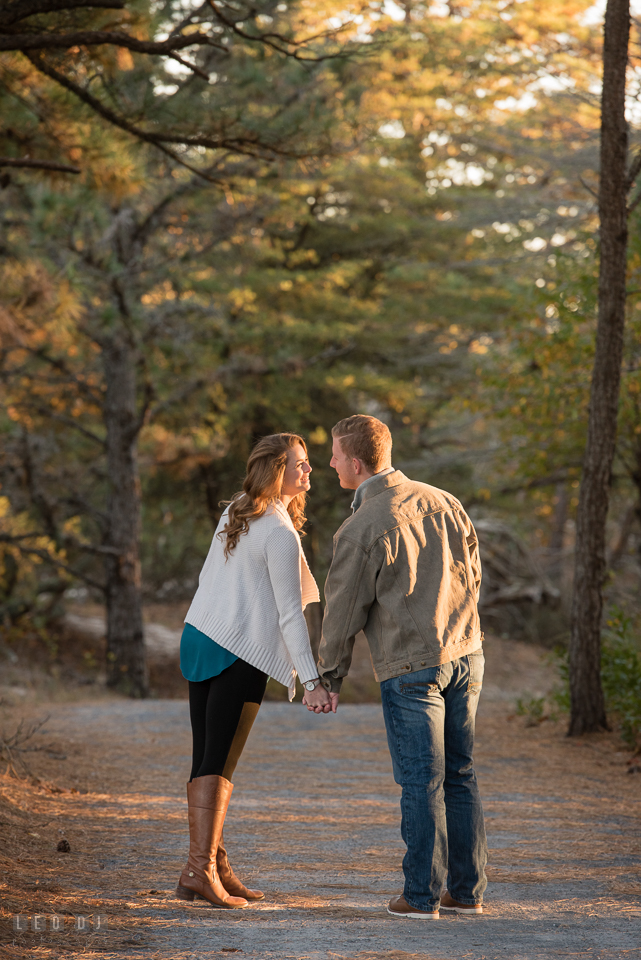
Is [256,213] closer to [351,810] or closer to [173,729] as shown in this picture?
[173,729]

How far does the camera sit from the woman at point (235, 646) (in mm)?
3621

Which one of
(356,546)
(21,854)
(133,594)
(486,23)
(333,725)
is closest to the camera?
(356,546)

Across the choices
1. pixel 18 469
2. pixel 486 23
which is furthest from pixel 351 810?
pixel 486 23

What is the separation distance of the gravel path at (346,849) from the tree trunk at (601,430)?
1.53 feet

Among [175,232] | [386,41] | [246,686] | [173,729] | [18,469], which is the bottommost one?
[18,469]

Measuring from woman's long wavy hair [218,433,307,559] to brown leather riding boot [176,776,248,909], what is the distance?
2.90 feet

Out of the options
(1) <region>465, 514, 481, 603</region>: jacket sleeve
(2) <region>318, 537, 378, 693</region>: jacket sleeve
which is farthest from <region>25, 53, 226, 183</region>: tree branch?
(2) <region>318, 537, 378, 693</region>: jacket sleeve

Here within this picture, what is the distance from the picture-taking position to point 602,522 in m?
7.98

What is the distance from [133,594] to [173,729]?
5.99m

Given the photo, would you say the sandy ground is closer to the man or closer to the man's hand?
the man

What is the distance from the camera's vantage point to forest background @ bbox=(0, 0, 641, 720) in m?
9.38

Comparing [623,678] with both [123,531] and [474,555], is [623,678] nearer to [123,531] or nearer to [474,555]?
[474,555]

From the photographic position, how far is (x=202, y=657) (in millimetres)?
3684

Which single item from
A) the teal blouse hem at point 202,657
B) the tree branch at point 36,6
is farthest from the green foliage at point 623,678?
the tree branch at point 36,6
